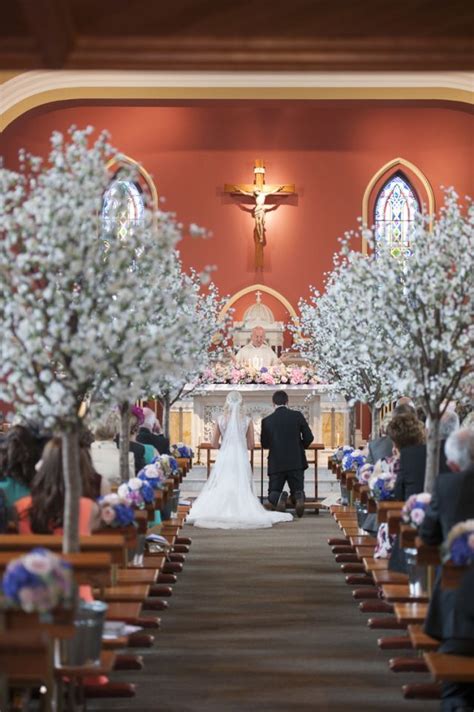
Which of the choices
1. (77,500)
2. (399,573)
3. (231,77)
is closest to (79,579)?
(77,500)

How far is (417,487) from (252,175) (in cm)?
1296

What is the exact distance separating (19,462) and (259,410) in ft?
35.0

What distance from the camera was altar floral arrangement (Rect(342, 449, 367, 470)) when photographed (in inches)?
435

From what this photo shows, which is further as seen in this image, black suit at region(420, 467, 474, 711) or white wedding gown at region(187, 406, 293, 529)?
white wedding gown at region(187, 406, 293, 529)

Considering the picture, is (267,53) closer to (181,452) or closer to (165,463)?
(165,463)

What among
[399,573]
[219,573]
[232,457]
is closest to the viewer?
[399,573]

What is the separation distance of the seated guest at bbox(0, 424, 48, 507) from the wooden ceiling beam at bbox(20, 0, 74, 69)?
2.72 metres

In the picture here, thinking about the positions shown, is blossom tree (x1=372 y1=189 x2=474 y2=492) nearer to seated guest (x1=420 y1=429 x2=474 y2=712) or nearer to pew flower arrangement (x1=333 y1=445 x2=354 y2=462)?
seated guest (x1=420 y1=429 x2=474 y2=712)

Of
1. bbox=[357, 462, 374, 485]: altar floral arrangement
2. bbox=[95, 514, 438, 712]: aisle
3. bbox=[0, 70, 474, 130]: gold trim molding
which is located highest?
bbox=[0, 70, 474, 130]: gold trim molding

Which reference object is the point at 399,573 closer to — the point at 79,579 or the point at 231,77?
the point at 79,579

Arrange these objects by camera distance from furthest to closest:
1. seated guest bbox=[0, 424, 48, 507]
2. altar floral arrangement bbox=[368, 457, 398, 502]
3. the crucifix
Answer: the crucifix, altar floral arrangement bbox=[368, 457, 398, 502], seated guest bbox=[0, 424, 48, 507]

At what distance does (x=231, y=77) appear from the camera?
731 inches

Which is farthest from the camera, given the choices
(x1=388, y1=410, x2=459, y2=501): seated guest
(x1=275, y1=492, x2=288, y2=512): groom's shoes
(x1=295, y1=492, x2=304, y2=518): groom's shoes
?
(x1=275, y1=492, x2=288, y2=512): groom's shoes

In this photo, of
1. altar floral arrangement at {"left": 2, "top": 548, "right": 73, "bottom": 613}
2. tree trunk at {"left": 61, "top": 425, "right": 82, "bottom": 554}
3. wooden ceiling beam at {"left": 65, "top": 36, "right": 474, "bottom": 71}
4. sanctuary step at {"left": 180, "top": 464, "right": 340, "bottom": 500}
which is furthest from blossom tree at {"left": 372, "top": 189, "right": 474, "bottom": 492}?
sanctuary step at {"left": 180, "top": 464, "right": 340, "bottom": 500}
